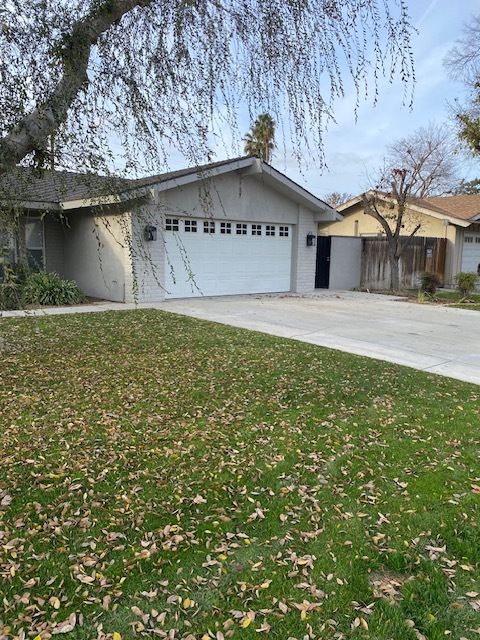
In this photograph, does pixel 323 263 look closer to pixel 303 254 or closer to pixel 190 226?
pixel 303 254

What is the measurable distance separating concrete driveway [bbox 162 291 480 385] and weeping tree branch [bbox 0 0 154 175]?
523cm

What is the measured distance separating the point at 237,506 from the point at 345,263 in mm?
15640

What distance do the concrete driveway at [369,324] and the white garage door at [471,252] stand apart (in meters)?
6.52

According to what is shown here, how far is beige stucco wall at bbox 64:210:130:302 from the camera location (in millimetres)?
12247

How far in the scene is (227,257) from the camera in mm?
14266

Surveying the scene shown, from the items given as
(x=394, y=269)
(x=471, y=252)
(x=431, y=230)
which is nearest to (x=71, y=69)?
(x=394, y=269)

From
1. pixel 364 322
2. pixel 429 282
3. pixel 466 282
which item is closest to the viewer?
pixel 364 322

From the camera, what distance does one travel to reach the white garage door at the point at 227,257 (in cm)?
1309

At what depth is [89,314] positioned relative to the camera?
1013 centimetres

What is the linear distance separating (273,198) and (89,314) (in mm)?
7435

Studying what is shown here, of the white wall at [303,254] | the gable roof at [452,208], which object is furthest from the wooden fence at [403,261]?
the white wall at [303,254]

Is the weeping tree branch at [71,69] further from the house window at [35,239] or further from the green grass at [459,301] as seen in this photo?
the green grass at [459,301]

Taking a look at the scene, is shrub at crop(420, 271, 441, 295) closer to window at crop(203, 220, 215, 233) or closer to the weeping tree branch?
window at crop(203, 220, 215, 233)

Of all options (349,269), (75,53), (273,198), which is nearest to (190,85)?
(75,53)
